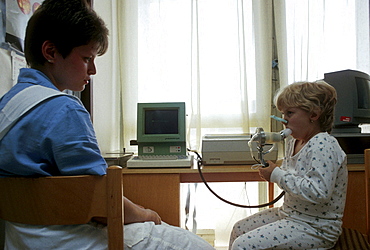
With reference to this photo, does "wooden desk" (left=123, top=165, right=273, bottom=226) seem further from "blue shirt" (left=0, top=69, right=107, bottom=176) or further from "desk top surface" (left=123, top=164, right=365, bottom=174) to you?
"blue shirt" (left=0, top=69, right=107, bottom=176)

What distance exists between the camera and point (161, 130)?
1627 mm

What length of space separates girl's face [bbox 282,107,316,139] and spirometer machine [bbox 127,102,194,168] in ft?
2.05

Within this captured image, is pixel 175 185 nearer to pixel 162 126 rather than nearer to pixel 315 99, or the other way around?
pixel 162 126

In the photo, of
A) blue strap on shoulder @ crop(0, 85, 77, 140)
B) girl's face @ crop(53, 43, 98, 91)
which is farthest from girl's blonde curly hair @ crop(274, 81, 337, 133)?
blue strap on shoulder @ crop(0, 85, 77, 140)

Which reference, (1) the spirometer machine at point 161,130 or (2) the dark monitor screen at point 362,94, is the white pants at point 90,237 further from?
(2) the dark monitor screen at point 362,94

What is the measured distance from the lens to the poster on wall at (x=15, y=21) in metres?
0.98

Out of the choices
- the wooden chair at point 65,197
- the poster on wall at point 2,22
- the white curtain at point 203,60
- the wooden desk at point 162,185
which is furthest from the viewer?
the white curtain at point 203,60

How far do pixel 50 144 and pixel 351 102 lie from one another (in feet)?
5.40

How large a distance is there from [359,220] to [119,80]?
1.86m

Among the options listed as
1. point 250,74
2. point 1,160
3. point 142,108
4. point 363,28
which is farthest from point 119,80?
point 363,28

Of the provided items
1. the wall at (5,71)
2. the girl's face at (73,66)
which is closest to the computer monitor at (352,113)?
the girl's face at (73,66)

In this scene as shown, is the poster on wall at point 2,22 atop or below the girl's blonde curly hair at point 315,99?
atop

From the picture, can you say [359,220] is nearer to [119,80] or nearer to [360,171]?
[360,171]

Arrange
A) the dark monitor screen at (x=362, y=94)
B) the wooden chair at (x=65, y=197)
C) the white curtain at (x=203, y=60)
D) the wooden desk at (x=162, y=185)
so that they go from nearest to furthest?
the wooden chair at (x=65, y=197) < the wooden desk at (x=162, y=185) < the dark monitor screen at (x=362, y=94) < the white curtain at (x=203, y=60)
